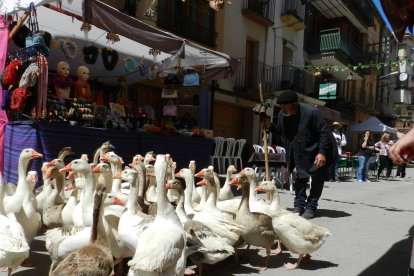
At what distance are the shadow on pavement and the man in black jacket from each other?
155 cm

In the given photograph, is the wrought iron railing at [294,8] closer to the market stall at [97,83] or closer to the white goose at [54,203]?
the market stall at [97,83]

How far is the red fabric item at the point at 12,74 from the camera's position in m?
6.64

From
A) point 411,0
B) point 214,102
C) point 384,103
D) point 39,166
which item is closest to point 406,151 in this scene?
point 411,0

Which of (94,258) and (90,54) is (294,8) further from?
(94,258)

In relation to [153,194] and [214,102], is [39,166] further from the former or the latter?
[214,102]

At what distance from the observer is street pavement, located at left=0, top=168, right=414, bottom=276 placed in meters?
4.22

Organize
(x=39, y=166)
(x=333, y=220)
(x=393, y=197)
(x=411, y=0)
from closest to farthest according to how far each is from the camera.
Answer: (x=411, y=0) < (x=39, y=166) < (x=333, y=220) < (x=393, y=197)

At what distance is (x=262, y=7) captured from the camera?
17750 millimetres

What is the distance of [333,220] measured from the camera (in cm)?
686

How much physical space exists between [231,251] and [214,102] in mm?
12226

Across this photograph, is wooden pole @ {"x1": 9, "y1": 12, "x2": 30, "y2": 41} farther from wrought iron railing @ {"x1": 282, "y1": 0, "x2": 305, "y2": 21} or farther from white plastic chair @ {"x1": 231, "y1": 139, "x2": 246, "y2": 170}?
wrought iron railing @ {"x1": 282, "y1": 0, "x2": 305, "y2": 21}

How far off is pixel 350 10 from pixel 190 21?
16010 millimetres

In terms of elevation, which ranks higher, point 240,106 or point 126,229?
point 240,106

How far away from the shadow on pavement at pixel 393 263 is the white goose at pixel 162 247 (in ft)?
6.72
